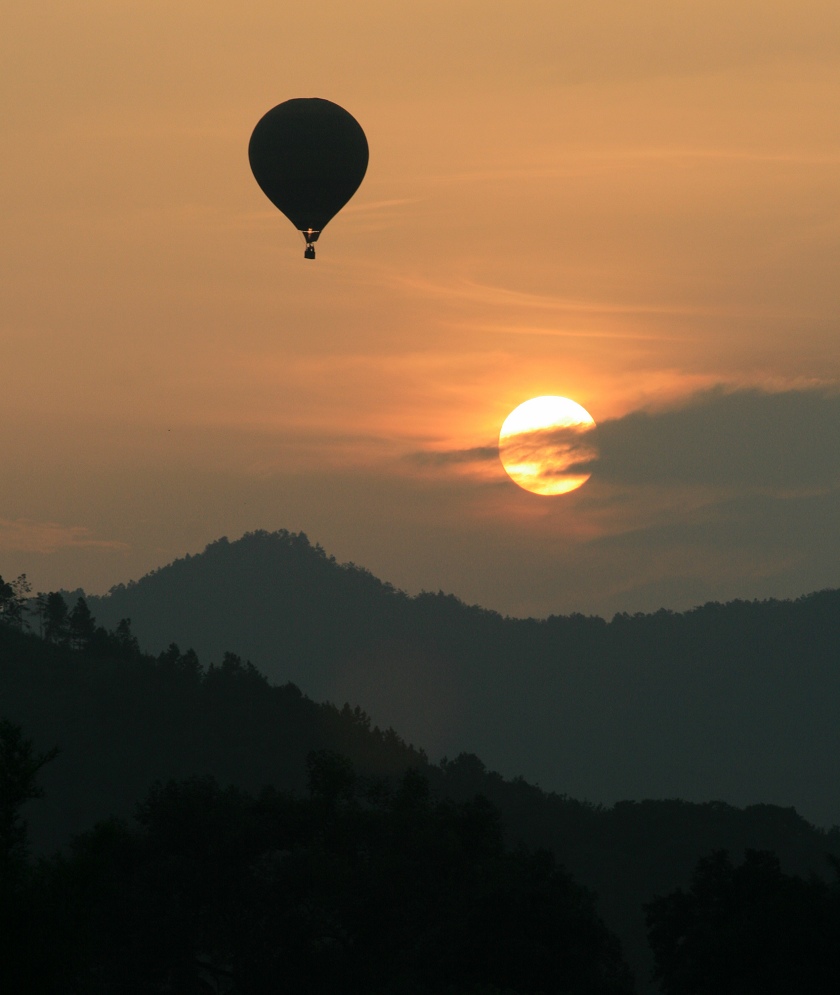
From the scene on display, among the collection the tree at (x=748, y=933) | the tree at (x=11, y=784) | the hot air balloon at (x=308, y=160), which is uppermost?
the hot air balloon at (x=308, y=160)

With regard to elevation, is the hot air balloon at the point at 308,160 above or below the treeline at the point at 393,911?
above

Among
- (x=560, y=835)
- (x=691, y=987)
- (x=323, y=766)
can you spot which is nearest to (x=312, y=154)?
(x=323, y=766)

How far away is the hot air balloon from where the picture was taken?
194ft

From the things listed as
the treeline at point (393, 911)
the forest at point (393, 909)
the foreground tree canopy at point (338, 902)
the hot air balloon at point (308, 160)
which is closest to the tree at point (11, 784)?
the forest at point (393, 909)

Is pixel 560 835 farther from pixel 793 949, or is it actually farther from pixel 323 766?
pixel 793 949

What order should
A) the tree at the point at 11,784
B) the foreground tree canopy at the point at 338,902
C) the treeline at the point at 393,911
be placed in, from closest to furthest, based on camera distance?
1. the tree at the point at 11,784
2. the treeline at the point at 393,911
3. the foreground tree canopy at the point at 338,902

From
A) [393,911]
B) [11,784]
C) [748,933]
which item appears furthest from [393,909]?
[11,784]

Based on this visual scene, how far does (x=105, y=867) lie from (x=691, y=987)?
22.3m

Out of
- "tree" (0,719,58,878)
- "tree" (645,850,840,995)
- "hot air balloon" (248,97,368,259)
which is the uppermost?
"hot air balloon" (248,97,368,259)

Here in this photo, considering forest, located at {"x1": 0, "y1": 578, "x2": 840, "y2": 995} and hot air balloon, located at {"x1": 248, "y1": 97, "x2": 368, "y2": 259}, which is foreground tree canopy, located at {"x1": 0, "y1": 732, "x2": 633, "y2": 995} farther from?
hot air balloon, located at {"x1": 248, "y1": 97, "x2": 368, "y2": 259}

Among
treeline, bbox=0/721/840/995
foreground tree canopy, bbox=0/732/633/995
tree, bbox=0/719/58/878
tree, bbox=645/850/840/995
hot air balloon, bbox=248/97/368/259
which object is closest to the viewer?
tree, bbox=0/719/58/878

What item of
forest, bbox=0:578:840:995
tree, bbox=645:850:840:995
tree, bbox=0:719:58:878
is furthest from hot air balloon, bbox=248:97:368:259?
tree, bbox=0:719:58:878

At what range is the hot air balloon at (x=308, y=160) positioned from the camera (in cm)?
5912

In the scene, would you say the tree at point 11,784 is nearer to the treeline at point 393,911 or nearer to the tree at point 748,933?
the treeline at point 393,911
